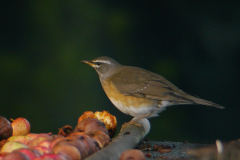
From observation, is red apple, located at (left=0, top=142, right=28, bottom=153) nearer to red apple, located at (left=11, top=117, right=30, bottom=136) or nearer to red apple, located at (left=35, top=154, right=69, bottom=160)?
red apple, located at (left=35, top=154, right=69, bottom=160)

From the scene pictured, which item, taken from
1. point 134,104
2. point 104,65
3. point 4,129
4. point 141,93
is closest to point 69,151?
point 4,129

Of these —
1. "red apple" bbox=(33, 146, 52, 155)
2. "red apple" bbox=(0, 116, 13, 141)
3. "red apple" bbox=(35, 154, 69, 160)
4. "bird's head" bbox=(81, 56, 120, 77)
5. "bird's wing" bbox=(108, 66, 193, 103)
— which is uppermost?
"bird's head" bbox=(81, 56, 120, 77)

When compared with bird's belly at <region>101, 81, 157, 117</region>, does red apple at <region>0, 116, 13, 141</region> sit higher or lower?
lower

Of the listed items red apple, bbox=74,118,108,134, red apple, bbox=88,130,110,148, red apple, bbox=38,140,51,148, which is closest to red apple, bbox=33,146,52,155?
red apple, bbox=38,140,51,148

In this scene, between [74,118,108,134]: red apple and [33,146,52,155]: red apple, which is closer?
[33,146,52,155]: red apple

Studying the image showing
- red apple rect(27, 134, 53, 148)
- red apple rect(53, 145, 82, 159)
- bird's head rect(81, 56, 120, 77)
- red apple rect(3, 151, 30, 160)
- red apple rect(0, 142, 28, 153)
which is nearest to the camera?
red apple rect(3, 151, 30, 160)

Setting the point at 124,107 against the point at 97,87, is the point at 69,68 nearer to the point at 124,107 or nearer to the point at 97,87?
the point at 97,87

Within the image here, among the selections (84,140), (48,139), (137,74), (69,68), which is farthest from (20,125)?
(69,68)

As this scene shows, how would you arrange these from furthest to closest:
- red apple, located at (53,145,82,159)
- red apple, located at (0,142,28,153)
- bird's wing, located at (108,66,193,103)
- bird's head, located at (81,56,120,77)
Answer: bird's head, located at (81,56,120,77) < bird's wing, located at (108,66,193,103) < red apple, located at (0,142,28,153) < red apple, located at (53,145,82,159)
